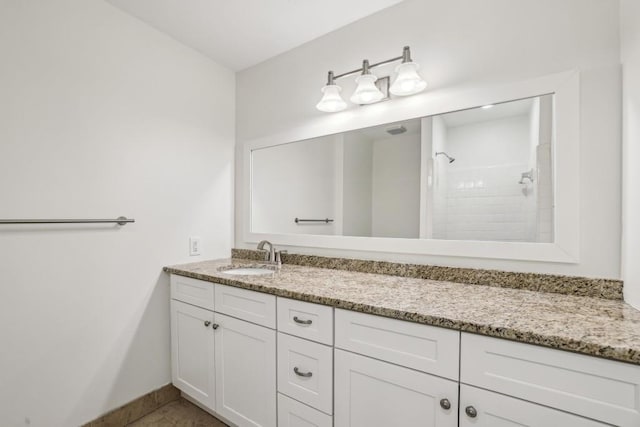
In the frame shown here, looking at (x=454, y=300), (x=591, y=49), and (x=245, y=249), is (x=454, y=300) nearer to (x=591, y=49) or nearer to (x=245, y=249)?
(x=591, y=49)

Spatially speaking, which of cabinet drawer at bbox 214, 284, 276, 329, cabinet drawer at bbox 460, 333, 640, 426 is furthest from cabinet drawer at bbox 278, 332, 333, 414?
cabinet drawer at bbox 460, 333, 640, 426

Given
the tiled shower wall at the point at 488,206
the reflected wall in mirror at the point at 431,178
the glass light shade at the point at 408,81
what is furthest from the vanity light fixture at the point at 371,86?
the tiled shower wall at the point at 488,206

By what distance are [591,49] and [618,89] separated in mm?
192

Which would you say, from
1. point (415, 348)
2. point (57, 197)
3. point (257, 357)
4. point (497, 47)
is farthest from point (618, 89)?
point (57, 197)

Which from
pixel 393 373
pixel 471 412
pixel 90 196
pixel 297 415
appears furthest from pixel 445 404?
pixel 90 196

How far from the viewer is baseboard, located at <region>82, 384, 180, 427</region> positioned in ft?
5.22

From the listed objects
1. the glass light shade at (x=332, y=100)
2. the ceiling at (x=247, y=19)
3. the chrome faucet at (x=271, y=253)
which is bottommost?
the chrome faucet at (x=271, y=253)

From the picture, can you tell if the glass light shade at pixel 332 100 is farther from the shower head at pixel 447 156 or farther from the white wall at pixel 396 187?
the shower head at pixel 447 156

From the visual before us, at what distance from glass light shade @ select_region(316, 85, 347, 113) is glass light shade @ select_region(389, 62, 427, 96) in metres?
0.33

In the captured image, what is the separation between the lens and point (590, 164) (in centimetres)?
116

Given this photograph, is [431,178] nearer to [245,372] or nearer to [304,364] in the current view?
[304,364]

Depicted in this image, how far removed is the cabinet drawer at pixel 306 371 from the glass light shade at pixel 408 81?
4.13 feet

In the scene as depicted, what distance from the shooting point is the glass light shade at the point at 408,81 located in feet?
4.71

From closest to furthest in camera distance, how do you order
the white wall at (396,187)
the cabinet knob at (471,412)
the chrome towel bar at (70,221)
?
the cabinet knob at (471,412) < the chrome towel bar at (70,221) < the white wall at (396,187)
